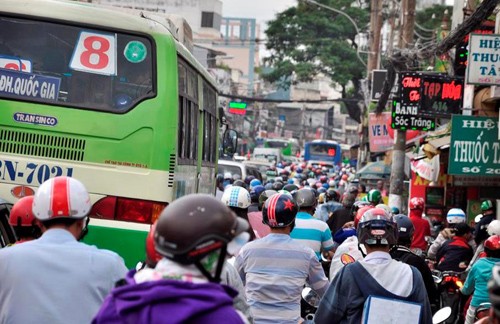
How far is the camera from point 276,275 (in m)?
7.80

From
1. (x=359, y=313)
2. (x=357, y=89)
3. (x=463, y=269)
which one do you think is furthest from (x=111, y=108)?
(x=357, y=89)

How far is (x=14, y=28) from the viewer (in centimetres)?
1067

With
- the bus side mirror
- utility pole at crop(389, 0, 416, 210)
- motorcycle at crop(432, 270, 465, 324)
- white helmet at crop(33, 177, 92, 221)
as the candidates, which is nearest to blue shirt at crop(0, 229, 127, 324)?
white helmet at crop(33, 177, 92, 221)

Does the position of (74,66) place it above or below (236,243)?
above

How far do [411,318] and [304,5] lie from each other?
56.0 meters

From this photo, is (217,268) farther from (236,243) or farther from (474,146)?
(474,146)

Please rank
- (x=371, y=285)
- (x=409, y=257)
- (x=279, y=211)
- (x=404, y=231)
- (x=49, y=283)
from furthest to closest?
(x=404, y=231) < (x=409, y=257) < (x=279, y=211) < (x=371, y=285) < (x=49, y=283)

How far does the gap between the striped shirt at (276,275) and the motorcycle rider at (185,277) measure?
3.88 meters

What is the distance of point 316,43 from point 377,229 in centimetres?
5454

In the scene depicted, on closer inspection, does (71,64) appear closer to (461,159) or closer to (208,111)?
(208,111)

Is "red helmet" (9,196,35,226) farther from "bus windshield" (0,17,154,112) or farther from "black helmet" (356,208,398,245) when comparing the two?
"bus windshield" (0,17,154,112)

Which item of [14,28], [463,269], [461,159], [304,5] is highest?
[304,5]

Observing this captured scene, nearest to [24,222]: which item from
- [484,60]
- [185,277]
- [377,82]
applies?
[185,277]

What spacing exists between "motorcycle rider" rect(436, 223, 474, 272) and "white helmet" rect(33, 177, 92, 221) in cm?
949
